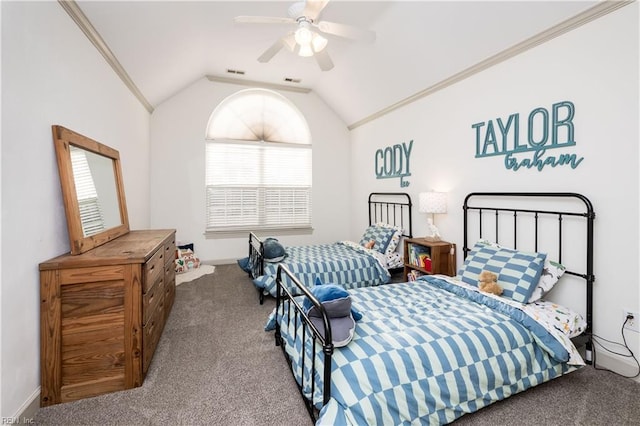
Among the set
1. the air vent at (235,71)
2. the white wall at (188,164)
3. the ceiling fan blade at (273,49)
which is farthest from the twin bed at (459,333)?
the air vent at (235,71)

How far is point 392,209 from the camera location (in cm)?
462

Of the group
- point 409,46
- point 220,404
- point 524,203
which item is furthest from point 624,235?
point 220,404

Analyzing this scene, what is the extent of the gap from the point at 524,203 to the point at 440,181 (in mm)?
1092

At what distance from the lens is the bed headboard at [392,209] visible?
4.26m

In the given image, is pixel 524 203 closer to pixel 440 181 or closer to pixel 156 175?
pixel 440 181

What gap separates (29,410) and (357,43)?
170 inches

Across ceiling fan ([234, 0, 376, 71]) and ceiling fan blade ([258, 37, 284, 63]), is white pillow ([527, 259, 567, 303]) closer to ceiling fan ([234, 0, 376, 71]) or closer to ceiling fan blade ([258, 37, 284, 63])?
ceiling fan ([234, 0, 376, 71])

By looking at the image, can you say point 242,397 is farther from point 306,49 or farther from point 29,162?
point 306,49

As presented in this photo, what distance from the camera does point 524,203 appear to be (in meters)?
2.66

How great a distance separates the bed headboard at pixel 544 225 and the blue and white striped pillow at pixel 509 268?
252mm

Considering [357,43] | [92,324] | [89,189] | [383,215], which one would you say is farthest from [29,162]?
[383,215]

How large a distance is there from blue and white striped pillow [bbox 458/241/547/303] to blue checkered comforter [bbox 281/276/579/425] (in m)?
0.25

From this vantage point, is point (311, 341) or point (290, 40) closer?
point (311, 341)

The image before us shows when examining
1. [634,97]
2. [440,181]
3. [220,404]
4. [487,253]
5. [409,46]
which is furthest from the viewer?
[440,181]
